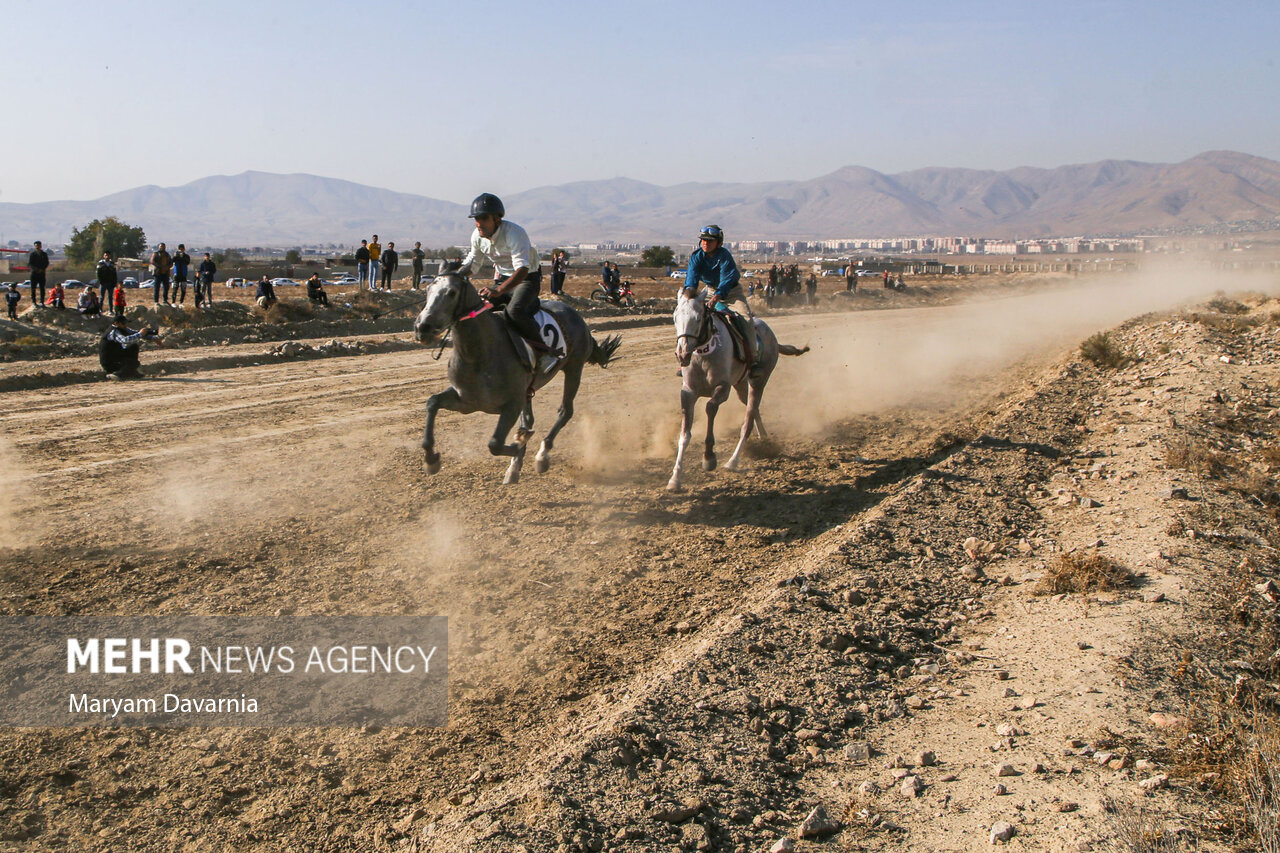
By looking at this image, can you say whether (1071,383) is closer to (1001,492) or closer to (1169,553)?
(1001,492)

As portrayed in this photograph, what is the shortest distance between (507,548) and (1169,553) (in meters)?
5.98

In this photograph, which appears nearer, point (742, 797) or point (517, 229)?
point (742, 797)

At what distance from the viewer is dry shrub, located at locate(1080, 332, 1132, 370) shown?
2144 centimetres

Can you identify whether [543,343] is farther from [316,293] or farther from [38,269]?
[316,293]

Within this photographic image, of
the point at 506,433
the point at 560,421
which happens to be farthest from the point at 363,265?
the point at 506,433

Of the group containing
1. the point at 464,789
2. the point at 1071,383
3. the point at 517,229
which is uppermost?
the point at 517,229

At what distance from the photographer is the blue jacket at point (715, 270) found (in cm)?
1142

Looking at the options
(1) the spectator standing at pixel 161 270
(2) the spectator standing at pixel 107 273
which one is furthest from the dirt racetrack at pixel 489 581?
(1) the spectator standing at pixel 161 270

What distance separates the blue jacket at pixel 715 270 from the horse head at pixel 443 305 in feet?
10.6

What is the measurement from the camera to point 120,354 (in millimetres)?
18641

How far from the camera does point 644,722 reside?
17.5 ft

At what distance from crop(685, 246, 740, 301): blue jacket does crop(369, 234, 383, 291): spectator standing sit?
26047 mm

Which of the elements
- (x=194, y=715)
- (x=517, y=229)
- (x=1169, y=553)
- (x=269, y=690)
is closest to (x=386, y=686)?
(x=269, y=690)

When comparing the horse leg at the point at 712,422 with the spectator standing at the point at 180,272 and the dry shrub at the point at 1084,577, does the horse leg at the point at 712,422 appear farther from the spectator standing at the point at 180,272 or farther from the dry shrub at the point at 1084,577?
the spectator standing at the point at 180,272
